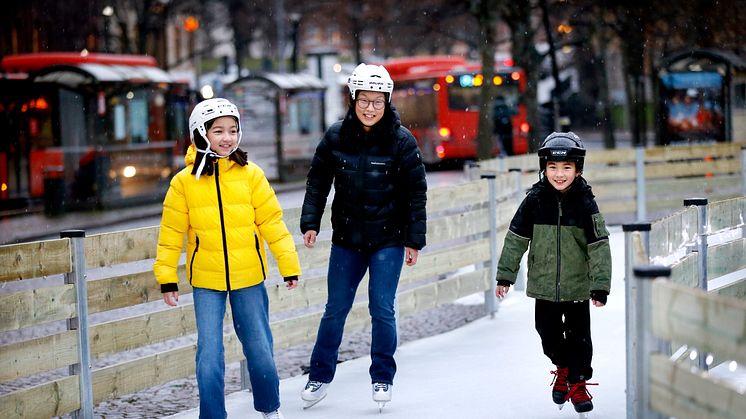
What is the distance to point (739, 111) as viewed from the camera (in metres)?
31.0

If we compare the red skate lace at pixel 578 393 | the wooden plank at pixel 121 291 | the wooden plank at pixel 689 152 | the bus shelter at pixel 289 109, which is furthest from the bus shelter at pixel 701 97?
the wooden plank at pixel 121 291

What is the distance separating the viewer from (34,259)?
247 inches

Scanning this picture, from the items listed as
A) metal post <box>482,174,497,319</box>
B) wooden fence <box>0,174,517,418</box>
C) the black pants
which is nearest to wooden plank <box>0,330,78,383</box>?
wooden fence <box>0,174,517,418</box>

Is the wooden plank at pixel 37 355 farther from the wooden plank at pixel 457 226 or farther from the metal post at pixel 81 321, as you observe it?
the wooden plank at pixel 457 226

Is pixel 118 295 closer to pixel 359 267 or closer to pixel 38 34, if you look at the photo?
pixel 359 267

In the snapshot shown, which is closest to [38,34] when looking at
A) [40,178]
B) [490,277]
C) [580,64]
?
[580,64]

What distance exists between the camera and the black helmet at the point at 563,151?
21.1 feet

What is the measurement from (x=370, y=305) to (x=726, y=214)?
194 cm

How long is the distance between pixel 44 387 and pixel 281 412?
1.28 metres

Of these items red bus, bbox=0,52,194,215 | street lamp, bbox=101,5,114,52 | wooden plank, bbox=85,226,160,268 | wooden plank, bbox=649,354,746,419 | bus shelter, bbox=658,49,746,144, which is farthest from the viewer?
street lamp, bbox=101,5,114,52

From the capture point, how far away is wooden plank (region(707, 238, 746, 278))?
263 inches

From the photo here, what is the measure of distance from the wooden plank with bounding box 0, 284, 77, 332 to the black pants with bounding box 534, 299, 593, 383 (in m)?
2.34

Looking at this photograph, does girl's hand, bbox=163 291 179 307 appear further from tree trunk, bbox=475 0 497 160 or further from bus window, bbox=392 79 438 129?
bus window, bbox=392 79 438 129

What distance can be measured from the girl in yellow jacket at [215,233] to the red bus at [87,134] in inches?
728
